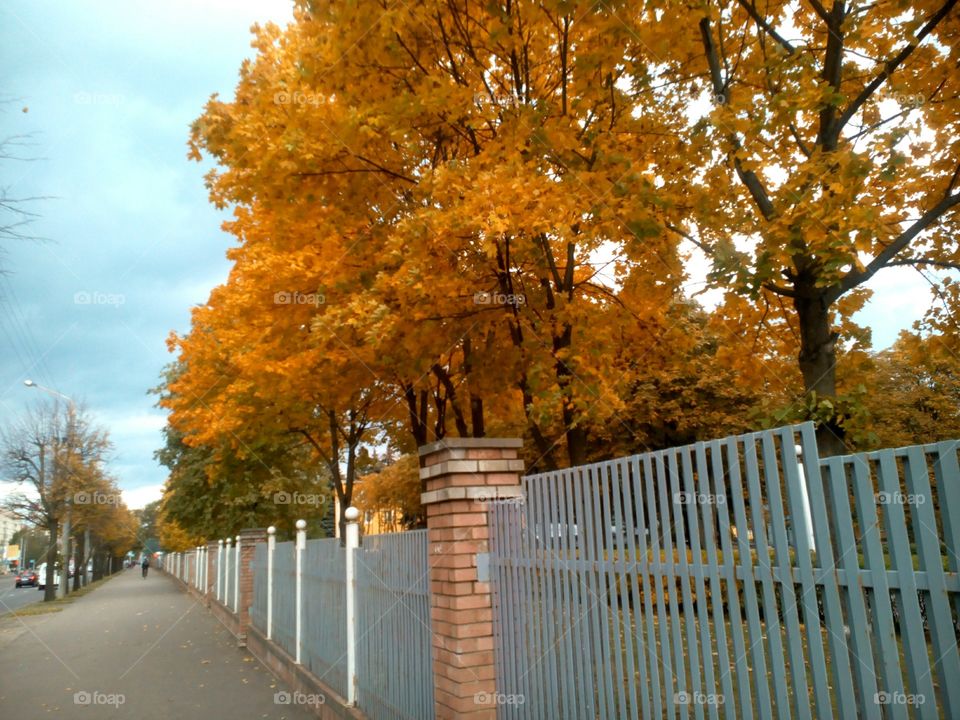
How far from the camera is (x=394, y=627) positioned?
18.8 feet

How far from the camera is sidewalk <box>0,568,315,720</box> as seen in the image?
8.13 metres

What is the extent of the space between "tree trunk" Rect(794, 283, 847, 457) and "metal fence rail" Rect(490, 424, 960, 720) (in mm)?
3983

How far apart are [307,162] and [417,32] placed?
202cm

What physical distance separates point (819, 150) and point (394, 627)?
5715 millimetres

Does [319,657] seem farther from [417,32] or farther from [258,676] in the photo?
[417,32]

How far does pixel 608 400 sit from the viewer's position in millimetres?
8156

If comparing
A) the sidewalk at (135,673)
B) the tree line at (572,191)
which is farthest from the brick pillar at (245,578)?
the tree line at (572,191)

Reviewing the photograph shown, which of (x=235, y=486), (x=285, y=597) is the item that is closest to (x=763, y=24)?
(x=285, y=597)

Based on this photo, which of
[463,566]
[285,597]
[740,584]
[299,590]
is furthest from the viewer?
[285,597]

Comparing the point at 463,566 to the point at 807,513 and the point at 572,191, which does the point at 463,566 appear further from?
the point at 572,191

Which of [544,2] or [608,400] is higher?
[544,2]

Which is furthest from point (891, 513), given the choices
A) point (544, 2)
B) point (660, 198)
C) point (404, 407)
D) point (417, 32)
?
point (404, 407)

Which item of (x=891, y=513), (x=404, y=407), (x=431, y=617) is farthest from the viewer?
(x=404, y=407)

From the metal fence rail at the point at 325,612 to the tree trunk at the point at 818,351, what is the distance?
4.94 m
